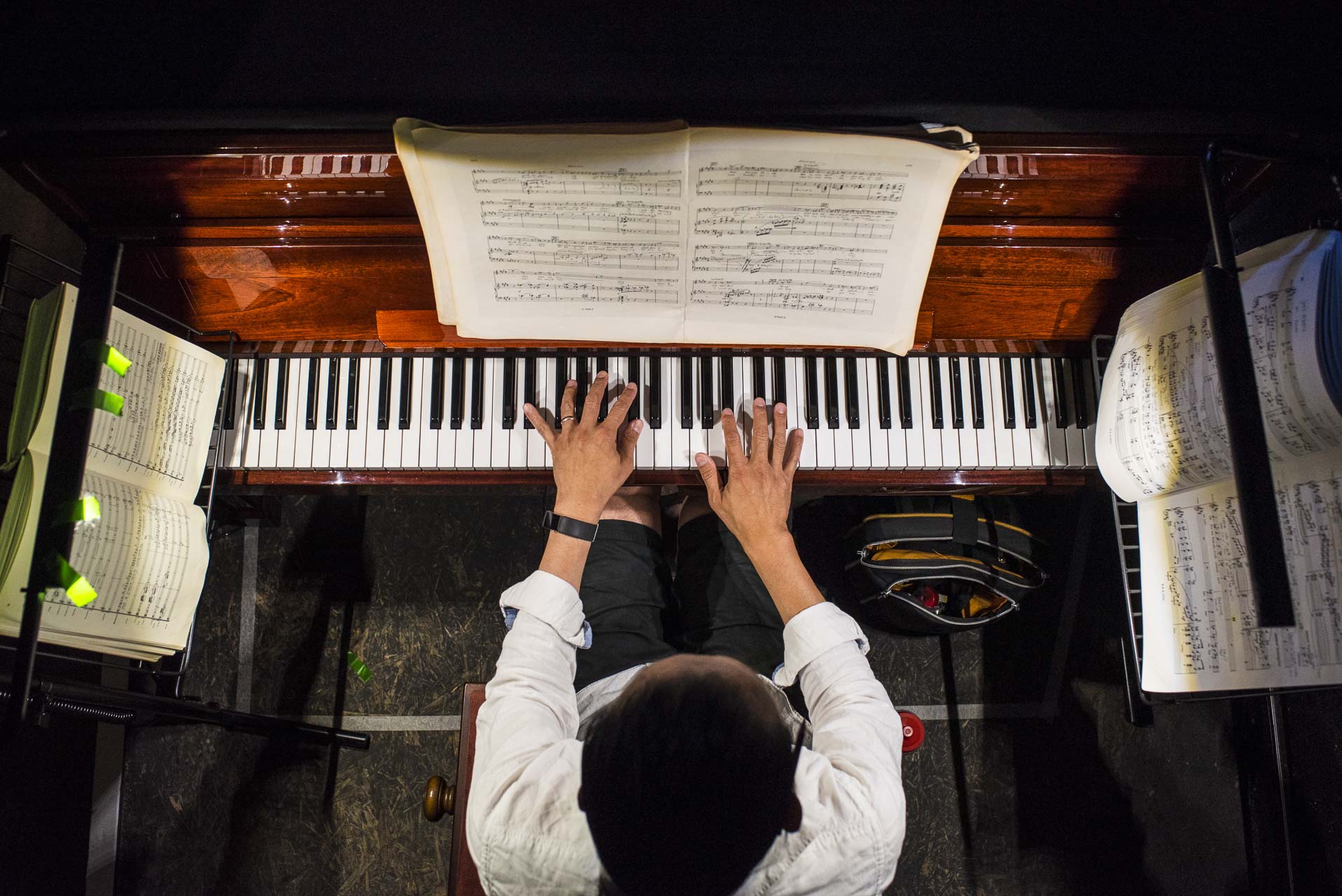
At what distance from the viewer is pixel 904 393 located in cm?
177

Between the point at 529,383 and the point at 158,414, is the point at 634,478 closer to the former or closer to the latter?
the point at 529,383

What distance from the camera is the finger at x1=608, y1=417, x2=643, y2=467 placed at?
1692mm

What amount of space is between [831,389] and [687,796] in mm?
990

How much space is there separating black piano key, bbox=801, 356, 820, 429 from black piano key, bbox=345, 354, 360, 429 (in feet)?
3.51

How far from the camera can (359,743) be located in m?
2.37

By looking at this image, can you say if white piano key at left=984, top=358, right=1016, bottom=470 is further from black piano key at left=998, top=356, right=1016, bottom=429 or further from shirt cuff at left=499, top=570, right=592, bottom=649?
shirt cuff at left=499, top=570, right=592, bottom=649

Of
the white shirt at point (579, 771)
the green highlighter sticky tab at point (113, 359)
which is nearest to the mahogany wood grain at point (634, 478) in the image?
the white shirt at point (579, 771)

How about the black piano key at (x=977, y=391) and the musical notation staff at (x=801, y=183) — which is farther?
the black piano key at (x=977, y=391)

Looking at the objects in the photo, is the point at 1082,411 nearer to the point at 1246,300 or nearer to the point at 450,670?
the point at 1246,300

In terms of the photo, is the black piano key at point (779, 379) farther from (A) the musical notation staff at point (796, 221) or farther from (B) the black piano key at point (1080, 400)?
(B) the black piano key at point (1080, 400)

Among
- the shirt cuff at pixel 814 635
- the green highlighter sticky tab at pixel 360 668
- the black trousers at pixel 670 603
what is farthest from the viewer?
the green highlighter sticky tab at pixel 360 668

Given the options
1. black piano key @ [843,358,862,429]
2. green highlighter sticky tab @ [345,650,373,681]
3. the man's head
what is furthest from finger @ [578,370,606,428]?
green highlighter sticky tab @ [345,650,373,681]

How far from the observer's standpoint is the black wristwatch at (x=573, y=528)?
1646 mm

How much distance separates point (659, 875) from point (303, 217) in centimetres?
144
